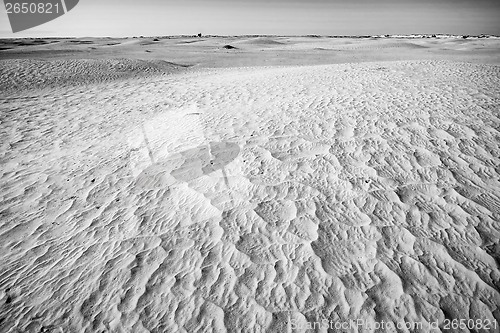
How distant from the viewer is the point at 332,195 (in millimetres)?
3586

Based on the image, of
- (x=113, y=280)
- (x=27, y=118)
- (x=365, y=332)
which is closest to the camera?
(x=365, y=332)

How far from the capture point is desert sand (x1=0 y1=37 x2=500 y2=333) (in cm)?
240

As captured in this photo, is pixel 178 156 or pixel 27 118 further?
pixel 27 118

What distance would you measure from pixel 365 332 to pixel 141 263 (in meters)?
2.13

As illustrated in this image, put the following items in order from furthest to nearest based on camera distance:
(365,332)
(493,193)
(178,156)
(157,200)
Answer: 1. (178,156)
2. (157,200)
3. (493,193)
4. (365,332)

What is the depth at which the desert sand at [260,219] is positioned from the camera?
7.86 feet

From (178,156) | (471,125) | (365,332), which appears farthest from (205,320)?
(471,125)

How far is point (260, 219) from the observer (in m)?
3.30

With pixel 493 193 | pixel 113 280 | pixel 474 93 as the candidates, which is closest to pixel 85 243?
pixel 113 280

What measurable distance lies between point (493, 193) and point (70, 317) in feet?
15.3

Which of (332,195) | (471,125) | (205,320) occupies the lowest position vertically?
(205,320)

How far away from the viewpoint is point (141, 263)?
2840mm

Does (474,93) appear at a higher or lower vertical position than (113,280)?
higher

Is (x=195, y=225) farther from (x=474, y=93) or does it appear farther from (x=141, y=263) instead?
(x=474, y=93)
